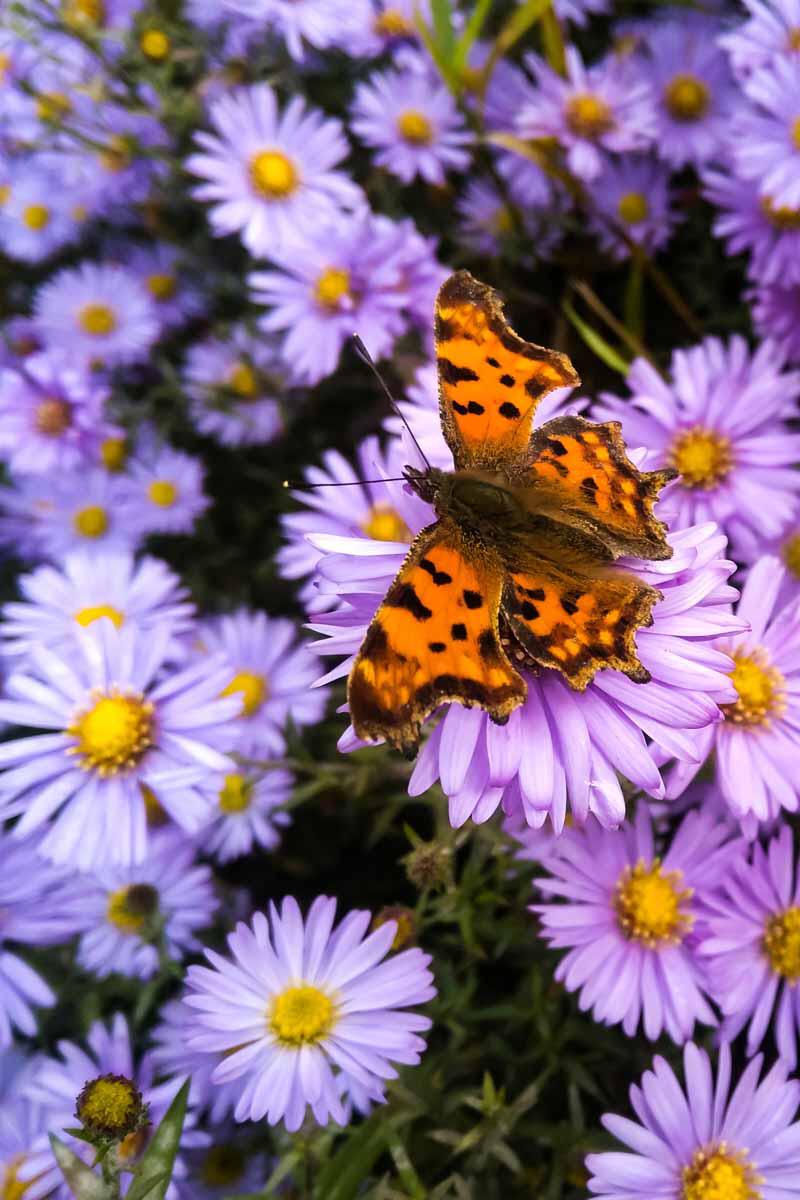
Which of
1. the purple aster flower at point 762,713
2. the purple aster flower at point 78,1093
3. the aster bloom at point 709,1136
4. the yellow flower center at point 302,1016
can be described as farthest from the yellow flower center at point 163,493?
the aster bloom at point 709,1136

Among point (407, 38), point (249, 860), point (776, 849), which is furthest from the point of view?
point (407, 38)

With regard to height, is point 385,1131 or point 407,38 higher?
point 407,38

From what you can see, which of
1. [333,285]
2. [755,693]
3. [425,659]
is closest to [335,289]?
[333,285]

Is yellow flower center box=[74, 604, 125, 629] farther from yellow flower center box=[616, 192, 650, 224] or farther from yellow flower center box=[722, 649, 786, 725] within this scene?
yellow flower center box=[616, 192, 650, 224]

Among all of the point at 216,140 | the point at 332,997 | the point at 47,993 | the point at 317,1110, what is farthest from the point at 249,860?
the point at 216,140

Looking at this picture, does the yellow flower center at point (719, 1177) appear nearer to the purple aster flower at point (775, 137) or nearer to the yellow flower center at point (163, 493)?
the purple aster flower at point (775, 137)

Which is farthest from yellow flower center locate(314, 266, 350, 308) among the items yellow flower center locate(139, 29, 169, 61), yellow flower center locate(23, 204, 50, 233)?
yellow flower center locate(23, 204, 50, 233)

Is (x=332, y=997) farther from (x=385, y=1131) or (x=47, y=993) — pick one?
(x=47, y=993)
